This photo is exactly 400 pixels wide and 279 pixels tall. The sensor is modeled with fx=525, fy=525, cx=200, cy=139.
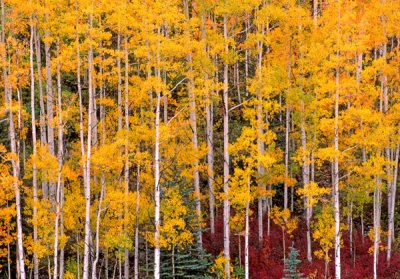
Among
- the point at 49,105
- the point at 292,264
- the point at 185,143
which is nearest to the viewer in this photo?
the point at 292,264

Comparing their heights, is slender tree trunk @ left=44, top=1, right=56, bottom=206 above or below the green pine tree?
above

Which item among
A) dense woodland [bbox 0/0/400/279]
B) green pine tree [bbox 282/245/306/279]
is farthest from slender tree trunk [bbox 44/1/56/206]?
green pine tree [bbox 282/245/306/279]

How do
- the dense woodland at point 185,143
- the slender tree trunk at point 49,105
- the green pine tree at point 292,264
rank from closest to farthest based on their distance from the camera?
the green pine tree at point 292,264 → the dense woodland at point 185,143 → the slender tree trunk at point 49,105

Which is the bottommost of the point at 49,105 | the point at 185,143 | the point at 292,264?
the point at 292,264

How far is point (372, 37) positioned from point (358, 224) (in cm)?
1010

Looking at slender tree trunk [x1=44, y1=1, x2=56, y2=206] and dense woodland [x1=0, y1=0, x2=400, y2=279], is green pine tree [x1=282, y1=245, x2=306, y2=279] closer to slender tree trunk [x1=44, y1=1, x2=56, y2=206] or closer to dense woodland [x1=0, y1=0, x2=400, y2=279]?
dense woodland [x1=0, y1=0, x2=400, y2=279]

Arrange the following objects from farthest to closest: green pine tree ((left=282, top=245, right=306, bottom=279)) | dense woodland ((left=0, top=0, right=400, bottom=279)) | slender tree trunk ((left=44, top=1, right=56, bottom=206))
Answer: slender tree trunk ((left=44, top=1, right=56, bottom=206))
dense woodland ((left=0, top=0, right=400, bottom=279))
green pine tree ((left=282, top=245, right=306, bottom=279))

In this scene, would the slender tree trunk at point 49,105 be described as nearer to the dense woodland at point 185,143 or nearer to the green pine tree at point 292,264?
the dense woodland at point 185,143

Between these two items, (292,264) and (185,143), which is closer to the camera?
Result: (292,264)

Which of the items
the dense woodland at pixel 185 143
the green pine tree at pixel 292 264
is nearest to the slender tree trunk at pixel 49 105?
the dense woodland at pixel 185 143

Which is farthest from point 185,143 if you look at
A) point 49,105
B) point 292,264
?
point 292,264

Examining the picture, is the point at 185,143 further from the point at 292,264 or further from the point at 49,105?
the point at 292,264

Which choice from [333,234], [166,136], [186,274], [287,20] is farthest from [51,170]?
[287,20]

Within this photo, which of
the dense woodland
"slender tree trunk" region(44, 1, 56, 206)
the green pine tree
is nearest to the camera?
the green pine tree
